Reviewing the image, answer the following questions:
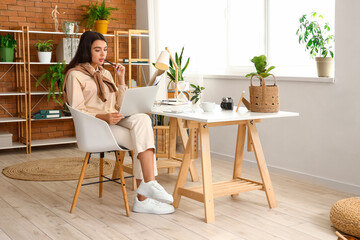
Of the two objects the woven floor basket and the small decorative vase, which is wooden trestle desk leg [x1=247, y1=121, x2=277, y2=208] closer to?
the woven floor basket

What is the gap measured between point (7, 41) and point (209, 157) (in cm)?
335

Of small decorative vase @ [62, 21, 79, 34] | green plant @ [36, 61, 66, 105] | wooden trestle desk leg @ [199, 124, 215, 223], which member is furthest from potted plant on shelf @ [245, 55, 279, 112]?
small decorative vase @ [62, 21, 79, 34]

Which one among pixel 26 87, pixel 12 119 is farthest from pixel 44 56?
pixel 12 119

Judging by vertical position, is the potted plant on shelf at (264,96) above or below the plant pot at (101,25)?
below

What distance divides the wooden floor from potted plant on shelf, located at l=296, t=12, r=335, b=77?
1.05m

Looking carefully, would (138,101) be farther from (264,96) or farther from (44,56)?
(44,56)

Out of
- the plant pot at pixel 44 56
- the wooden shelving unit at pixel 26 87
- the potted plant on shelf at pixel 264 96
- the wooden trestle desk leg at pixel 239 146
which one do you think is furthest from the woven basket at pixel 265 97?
the plant pot at pixel 44 56

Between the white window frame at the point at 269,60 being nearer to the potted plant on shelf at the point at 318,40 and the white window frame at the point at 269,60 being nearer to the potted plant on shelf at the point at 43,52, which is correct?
the potted plant on shelf at the point at 318,40

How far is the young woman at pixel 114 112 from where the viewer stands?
10.8 ft

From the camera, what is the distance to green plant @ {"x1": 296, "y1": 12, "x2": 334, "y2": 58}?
4.27 m

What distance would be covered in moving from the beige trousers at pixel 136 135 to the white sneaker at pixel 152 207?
0.64ft

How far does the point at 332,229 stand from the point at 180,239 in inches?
38.0

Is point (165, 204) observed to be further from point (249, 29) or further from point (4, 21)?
point (4, 21)

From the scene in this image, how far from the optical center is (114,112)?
11.8ft
